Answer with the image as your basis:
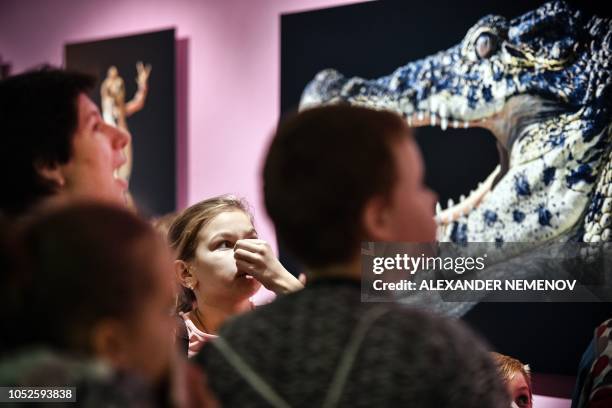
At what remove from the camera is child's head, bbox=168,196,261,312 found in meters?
1.92

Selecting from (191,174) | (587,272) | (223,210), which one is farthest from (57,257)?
(191,174)

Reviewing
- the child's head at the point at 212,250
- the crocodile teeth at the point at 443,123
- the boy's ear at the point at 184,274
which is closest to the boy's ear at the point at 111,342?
the child's head at the point at 212,250

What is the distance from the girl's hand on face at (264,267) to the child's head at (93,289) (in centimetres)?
93

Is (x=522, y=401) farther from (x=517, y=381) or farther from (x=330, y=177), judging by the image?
→ (x=330, y=177)

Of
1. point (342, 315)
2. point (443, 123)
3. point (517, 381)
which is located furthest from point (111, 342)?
point (443, 123)

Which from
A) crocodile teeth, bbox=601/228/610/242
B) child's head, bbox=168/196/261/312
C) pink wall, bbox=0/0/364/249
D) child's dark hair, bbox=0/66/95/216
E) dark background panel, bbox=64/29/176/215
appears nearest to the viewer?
child's dark hair, bbox=0/66/95/216

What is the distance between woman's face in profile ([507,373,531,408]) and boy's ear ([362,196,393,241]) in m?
1.30

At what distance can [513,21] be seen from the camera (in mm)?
2510

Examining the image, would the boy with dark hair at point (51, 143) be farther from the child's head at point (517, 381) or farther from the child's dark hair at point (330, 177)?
the child's head at point (517, 381)

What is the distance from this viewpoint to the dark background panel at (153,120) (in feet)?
11.2

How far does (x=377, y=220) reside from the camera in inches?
33.4

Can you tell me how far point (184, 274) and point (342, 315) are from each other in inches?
48.5

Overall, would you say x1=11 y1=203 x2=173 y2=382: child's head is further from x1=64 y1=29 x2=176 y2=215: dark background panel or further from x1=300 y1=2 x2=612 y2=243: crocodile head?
x1=64 y1=29 x2=176 y2=215: dark background panel

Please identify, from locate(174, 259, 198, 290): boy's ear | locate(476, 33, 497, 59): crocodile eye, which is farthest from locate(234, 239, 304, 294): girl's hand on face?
locate(476, 33, 497, 59): crocodile eye
